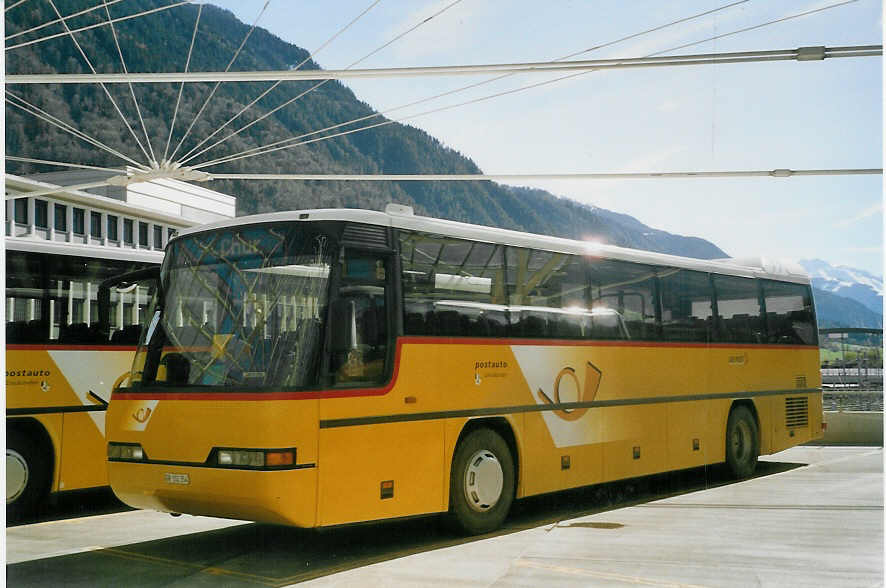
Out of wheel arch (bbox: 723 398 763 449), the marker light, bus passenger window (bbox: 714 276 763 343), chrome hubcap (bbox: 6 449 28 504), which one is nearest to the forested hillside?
bus passenger window (bbox: 714 276 763 343)

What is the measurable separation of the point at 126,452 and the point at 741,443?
31.7 ft

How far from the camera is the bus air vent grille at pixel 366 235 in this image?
30.2 feet

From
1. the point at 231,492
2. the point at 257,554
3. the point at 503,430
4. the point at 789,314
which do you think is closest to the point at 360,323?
the point at 231,492

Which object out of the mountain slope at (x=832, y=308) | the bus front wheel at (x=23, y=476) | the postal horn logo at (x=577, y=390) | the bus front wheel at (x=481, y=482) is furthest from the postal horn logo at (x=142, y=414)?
the mountain slope at (x=832, y=308)

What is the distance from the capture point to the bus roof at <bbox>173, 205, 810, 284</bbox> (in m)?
9.23

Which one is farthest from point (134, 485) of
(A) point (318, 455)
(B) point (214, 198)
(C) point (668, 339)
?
(B) point (214, 198)

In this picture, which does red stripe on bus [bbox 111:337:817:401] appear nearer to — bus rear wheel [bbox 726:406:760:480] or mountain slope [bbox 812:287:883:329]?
bus rear wheel [bbox 726:406:760:480]

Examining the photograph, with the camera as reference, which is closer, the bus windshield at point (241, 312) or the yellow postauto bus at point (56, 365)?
the bus windshield at point (241, 312)

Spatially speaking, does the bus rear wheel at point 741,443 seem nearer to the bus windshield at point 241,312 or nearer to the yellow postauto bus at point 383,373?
the yellow postauto bus at point 383,373

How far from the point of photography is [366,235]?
9.41m

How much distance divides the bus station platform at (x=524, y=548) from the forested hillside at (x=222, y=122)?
21629 mm

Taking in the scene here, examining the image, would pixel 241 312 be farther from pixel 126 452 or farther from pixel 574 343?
pixel 574 343

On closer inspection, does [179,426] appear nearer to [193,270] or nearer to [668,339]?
[193,270]

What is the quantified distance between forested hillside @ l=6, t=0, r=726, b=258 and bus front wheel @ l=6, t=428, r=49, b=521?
19990 millimetres
